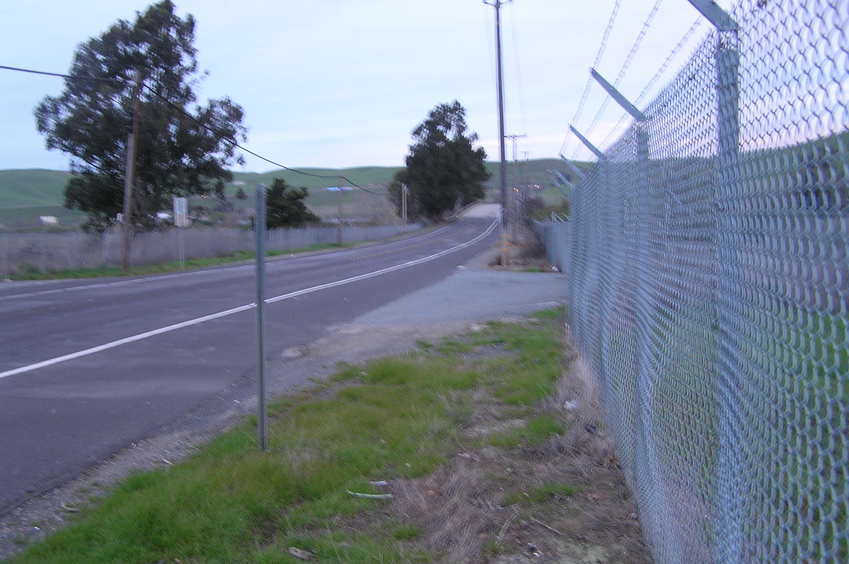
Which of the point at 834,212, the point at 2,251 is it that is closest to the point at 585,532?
the point at 834,212

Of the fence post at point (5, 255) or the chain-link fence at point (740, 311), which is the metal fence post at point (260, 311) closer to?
the chain-link fence at point (740, 311)

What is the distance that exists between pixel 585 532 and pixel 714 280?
6.33 ft

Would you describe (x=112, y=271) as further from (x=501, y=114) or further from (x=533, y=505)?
(x=533, y=505)

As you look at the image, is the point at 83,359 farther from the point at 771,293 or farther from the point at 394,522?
the point at 771,293

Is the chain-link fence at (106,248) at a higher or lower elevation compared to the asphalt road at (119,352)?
higher

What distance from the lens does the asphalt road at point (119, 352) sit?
5.54 m

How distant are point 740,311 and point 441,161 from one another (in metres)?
89.9

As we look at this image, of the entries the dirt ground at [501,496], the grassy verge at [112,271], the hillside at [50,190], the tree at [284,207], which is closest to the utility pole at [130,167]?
the grassy verge at [112,271]

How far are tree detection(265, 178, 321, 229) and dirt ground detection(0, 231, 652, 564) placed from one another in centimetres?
5025

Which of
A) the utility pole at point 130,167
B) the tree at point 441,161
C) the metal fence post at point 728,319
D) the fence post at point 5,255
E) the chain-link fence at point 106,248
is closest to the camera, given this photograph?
the metal fence post at point 728,319

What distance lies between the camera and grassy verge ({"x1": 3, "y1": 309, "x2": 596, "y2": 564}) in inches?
147

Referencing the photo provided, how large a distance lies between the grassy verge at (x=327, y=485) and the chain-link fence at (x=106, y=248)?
67.5 feet

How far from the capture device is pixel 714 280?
101 inches

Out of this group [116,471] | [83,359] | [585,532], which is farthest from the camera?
[83,359]
